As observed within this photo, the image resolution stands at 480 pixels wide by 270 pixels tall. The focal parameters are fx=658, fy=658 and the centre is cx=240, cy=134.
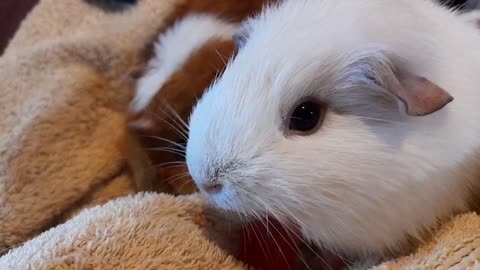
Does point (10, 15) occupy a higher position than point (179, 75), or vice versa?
point (10, 15)

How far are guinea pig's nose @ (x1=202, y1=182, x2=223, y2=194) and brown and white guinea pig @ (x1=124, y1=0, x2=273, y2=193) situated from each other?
329 millimetres

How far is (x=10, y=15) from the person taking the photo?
6.21 ft

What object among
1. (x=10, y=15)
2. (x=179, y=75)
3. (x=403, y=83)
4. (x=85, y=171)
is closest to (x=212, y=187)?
(x=403, y=83)

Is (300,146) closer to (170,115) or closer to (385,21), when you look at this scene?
(385,21)

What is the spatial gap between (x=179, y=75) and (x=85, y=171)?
0.32m

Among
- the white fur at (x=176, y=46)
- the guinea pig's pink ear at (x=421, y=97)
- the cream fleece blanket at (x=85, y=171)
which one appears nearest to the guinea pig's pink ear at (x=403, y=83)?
the guinea pig's pink ear at (x=421, y=97)

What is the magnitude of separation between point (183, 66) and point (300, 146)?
19.9 inches

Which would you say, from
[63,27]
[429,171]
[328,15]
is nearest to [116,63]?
[63,27]

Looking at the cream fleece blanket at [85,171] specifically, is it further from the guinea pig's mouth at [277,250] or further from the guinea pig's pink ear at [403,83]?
the guinea pig's pink ear at [403,83]

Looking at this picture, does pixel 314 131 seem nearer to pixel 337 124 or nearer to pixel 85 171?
pixel 337 124

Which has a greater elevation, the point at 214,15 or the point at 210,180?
the point at 214,15

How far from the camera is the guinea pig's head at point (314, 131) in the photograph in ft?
2.82

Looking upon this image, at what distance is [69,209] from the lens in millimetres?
1403

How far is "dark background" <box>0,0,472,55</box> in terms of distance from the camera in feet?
6.07
